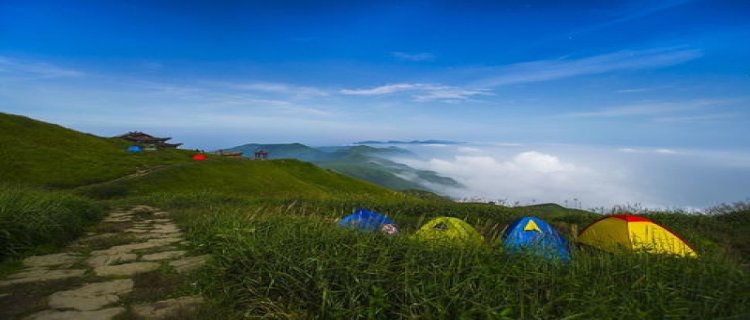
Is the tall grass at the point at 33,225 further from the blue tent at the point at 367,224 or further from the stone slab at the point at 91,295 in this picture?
the blue tent at the point at 367,224

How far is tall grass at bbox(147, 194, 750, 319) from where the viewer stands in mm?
4680

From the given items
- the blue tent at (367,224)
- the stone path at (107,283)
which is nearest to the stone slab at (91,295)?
the stone path at (107,283)

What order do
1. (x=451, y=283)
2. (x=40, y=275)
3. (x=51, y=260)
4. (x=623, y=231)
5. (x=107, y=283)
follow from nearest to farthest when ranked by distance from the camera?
(x=451, y=283) < (x=107, y=283) < (x=40, y=275) < (x=51, y=260) < (x=623, y=231)

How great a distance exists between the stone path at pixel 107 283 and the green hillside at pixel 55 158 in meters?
32.4

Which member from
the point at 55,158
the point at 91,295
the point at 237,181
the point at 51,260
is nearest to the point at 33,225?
the point at 51,260

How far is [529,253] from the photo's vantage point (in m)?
6.15

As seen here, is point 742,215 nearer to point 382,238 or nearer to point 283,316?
point 382,238

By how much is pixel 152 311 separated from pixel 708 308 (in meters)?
6.55

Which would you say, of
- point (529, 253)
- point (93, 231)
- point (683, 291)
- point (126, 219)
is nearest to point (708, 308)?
point (683, 291)

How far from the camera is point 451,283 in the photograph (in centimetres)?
510

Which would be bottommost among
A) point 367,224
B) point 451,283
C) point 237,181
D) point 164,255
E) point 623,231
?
point 237,181

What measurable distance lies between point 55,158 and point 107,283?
46854mm

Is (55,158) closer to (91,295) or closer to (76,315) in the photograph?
(91,295)

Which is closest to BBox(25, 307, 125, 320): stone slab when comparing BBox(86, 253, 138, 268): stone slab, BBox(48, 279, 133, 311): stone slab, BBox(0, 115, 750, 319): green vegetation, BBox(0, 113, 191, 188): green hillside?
BBox(48, 279, 133, 311): stone slab
